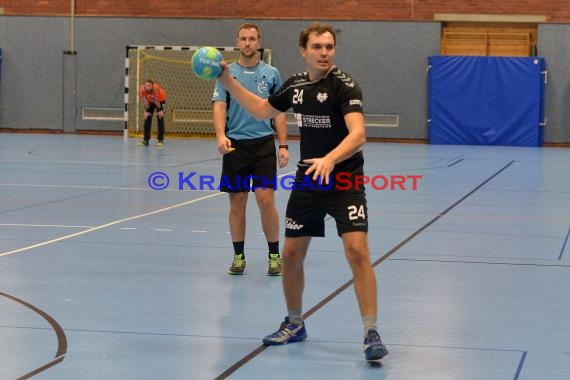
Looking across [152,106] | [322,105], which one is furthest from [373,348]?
[152,106]

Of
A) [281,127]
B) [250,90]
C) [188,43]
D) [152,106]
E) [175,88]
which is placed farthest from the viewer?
[188,43]

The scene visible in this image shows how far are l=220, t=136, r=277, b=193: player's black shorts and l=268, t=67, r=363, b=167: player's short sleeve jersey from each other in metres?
2.48

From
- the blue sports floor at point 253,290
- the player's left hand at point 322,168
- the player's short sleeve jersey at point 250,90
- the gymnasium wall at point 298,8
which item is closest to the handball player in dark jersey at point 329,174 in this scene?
the player's left hand at point 322,168

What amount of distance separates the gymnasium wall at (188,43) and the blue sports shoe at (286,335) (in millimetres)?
25986

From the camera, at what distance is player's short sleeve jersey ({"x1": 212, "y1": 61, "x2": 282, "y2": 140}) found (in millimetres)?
8805

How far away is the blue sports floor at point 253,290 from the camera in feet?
19.4

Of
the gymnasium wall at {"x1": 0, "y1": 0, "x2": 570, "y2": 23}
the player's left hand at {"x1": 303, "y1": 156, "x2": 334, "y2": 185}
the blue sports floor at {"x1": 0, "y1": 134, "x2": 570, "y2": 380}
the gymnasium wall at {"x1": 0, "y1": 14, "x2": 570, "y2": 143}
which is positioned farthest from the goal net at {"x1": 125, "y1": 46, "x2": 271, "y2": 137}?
the player's left hand at {"x1": 303, "y1": 156, "x2": 334, "y2": 185}

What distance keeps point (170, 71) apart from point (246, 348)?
26.9 meters

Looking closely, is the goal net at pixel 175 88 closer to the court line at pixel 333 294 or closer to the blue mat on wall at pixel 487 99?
the blue mat on wall at pixel 487 99

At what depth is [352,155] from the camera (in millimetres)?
5977

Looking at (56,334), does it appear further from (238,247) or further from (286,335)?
(238,247)

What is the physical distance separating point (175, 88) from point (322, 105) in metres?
26.8

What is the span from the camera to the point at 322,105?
6.12 m

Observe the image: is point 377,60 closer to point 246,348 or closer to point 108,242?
point 108,242
